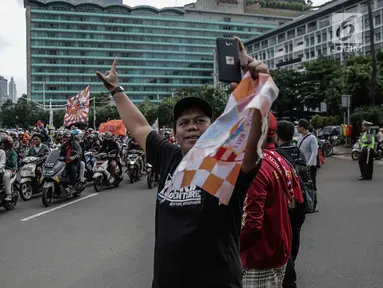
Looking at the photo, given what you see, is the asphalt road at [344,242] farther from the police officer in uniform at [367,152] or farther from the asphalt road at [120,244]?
the police officer in uniform at [367,152]

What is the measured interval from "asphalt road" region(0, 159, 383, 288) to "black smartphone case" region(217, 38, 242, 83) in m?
3.05

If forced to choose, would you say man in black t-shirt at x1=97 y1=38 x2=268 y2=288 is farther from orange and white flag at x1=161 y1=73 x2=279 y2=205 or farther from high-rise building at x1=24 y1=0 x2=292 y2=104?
high-rise building at x1=24 y1=0 x2=292 y2=104

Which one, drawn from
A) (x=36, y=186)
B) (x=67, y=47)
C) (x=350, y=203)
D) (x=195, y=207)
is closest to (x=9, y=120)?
(x=67, y=47)

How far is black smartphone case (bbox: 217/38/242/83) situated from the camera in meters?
1.69

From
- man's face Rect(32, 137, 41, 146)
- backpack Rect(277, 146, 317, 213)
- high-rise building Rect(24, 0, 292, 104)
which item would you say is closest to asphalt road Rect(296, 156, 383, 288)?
backpack Rect(277, 146, 317, 213)

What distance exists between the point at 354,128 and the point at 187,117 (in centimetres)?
2385

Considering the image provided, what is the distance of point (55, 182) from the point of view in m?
9.22

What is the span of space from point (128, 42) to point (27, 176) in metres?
106

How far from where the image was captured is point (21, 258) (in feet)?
17.2

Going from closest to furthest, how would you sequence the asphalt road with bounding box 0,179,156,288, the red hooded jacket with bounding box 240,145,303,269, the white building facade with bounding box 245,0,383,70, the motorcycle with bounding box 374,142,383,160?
the red hooded jacket with bounding box 240,145,303,269 → the asphalt road with bounding box 0,179,156,288 → the motorcycle with bounding box 374,142,383,160 → the white building facade with bounding box 245,0,383,70

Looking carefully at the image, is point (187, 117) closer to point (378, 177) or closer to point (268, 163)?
point (268, 163)

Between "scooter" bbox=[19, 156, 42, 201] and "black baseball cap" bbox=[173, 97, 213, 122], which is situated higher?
"black baseball cap" bbox=[173, 97, 213, 122]

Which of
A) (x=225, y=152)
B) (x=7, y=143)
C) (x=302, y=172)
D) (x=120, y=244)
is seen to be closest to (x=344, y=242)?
(x=302, y=172)

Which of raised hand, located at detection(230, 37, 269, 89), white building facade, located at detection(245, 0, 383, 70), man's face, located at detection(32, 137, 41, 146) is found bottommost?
raised hand, located at detection(230, 37, 269, 89)
